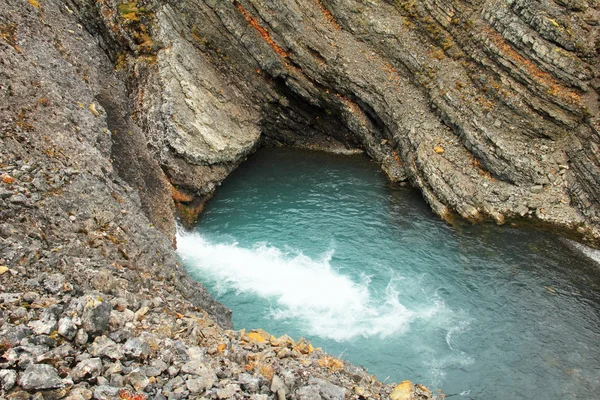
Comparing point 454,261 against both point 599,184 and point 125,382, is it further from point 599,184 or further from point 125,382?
point 125,382

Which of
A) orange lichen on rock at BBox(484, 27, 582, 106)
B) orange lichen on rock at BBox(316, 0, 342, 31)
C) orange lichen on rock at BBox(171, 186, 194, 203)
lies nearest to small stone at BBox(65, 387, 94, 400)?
orange lichen on rock at BBox(171, 186, 194, 203)

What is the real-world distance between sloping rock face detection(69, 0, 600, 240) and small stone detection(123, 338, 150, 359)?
66.1 feet

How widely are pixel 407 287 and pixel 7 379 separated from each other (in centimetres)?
1924

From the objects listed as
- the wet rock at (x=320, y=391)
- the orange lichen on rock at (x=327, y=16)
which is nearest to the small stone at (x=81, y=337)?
the wet rock at (x=320, y=391)

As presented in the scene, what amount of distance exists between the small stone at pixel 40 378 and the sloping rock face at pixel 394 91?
21.7 m

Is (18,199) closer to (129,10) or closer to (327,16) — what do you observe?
(129,10)

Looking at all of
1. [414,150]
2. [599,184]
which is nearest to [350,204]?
[414,150]

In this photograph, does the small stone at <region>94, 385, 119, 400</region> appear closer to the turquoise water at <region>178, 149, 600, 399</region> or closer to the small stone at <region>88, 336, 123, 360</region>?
the small stone at <region>88, 336, 123, 360</region>

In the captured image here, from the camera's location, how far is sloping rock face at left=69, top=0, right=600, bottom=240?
96.4 feet

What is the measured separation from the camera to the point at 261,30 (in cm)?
3597

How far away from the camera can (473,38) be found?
33.7m

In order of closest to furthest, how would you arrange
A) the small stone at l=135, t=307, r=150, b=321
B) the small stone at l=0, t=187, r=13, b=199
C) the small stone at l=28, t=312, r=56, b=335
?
the small stone at l=28, t=312, r=56, b=335, the small stone at l=135, t=307, r=150, b=321, the small stone at l=0, t=187, r=13, b=199

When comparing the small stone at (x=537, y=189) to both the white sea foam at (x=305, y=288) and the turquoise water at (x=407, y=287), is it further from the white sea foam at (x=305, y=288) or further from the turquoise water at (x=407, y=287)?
the white sea foam at (x=305, y=288)

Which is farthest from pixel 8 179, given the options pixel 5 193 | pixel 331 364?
pixel 331 364
